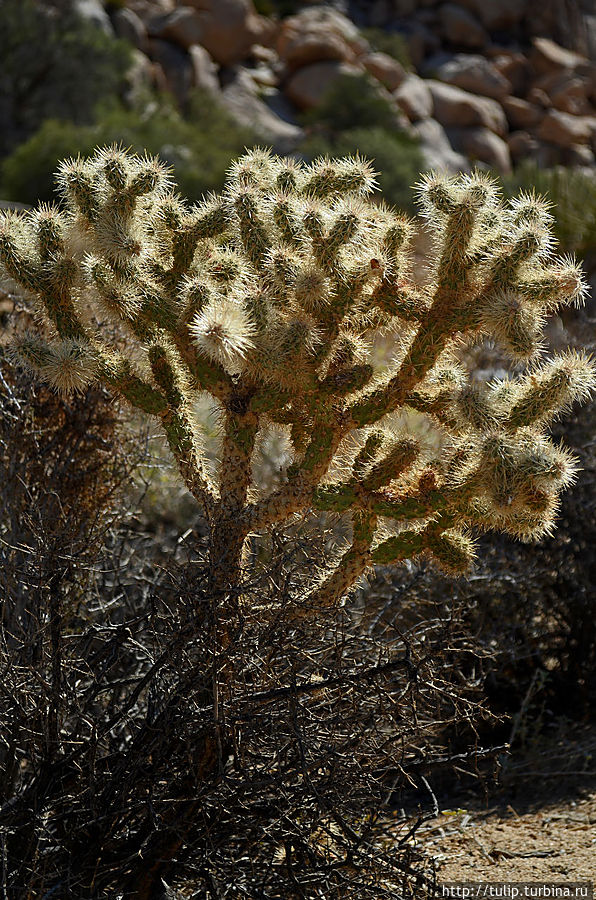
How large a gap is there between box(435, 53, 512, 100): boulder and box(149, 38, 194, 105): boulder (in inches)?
503

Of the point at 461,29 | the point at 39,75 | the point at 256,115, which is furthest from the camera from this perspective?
the point at 461,29

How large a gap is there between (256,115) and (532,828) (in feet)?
120

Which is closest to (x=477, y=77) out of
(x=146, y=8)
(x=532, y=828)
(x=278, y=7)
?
(x=278, y=7)

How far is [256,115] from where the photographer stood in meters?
36.8

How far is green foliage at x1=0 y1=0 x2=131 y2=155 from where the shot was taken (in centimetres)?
2966

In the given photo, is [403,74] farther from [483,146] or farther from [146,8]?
[146,8]

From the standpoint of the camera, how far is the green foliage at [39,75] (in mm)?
29656

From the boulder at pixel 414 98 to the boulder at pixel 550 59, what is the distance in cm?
826

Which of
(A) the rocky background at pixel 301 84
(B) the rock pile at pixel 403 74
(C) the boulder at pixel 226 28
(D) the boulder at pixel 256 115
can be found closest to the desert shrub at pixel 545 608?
(A) the rocky background at pixel 301 84

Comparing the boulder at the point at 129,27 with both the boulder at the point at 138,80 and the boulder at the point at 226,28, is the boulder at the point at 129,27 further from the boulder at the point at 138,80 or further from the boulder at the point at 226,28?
the boulder at the point at 226,28

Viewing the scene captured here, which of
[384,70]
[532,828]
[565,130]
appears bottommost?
[565,130]

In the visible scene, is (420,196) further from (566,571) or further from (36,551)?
(566,571)

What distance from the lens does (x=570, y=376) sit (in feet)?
8.61

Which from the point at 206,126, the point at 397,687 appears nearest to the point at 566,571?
the point at 397,687
